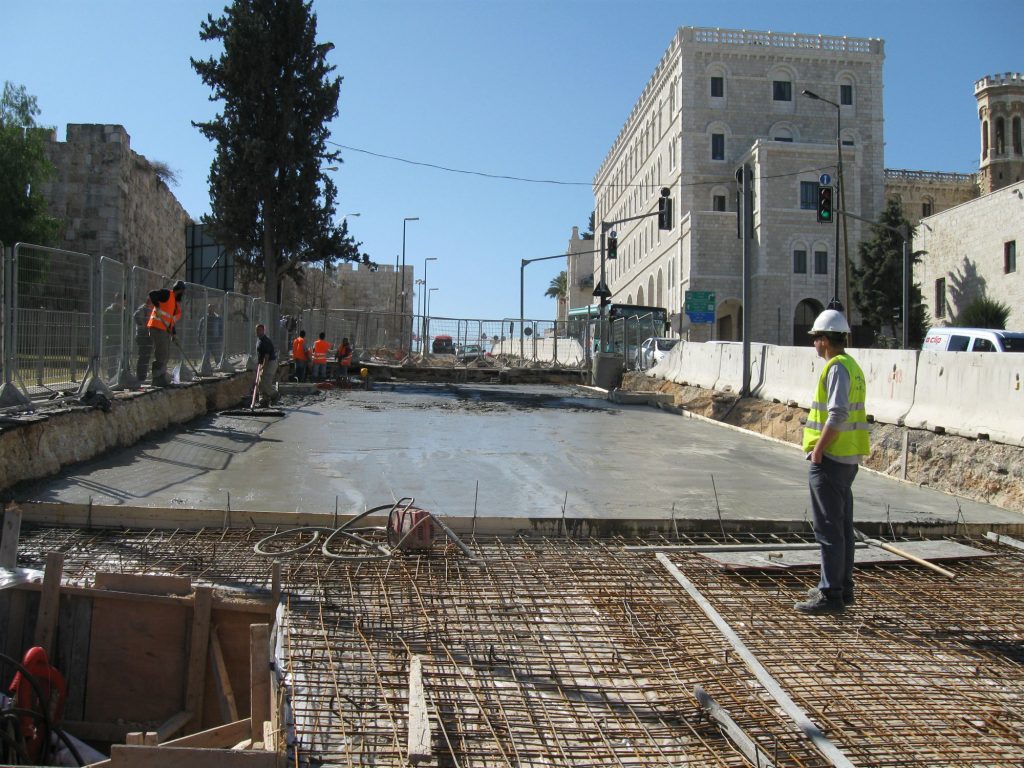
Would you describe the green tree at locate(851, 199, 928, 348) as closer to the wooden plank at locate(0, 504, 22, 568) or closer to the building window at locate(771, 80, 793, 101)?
the building window at locate(771, 80, 793, 101)

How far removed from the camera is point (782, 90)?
56625 millimetres

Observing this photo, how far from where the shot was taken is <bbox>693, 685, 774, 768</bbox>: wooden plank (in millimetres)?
3207

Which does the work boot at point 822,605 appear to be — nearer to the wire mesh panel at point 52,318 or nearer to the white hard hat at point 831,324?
the white hard hat at point 831,324

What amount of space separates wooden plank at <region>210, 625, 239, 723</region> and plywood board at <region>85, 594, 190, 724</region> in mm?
211

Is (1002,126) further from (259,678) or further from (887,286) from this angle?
(259,678)

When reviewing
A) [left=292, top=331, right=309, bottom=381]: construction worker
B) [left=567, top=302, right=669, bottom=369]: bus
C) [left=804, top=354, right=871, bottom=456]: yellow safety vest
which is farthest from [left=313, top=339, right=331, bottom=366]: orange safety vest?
[left=804, top=354, right=871, bottom=456]: yellow safety vest

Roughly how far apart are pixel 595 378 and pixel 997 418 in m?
16.6

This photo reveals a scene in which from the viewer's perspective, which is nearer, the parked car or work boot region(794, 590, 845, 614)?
work boot region(794, 590, 845, 614)

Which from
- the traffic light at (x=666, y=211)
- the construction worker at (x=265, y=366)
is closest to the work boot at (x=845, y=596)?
the construction worker at (x=265, y=366)

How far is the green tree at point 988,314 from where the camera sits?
38.6 meters

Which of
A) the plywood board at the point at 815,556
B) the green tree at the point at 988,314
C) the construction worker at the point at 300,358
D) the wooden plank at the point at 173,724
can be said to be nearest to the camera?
the wooden plank at the point at 173,724

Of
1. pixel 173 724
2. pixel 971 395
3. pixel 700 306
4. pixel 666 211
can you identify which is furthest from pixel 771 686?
pixel 700 306

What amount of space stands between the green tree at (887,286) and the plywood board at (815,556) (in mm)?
42969

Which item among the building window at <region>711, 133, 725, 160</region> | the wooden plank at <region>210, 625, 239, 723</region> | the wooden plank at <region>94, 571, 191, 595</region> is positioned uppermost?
the building window at <region>711, 133, 725, 160</region>
